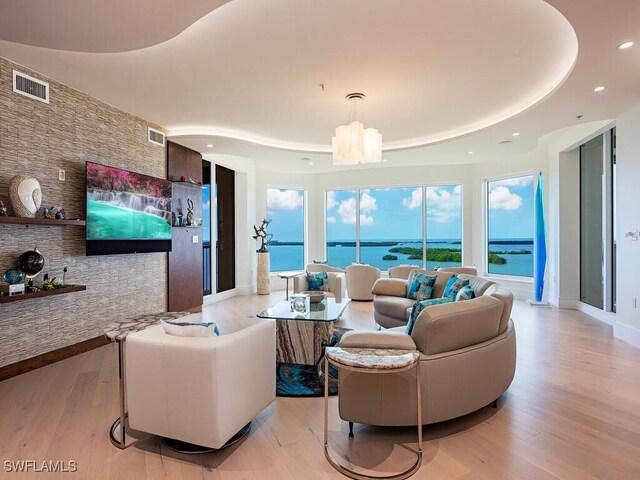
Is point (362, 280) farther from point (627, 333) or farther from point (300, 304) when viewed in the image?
point (627, 333)

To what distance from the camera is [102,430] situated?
239cm

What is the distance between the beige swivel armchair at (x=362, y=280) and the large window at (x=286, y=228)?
246 centimetres

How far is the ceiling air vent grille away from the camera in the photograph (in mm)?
5016

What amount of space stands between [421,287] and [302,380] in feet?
6.76

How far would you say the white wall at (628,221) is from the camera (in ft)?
13.2

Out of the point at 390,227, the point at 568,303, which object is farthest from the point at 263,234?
the point at 568,303

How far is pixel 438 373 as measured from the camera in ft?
7.25

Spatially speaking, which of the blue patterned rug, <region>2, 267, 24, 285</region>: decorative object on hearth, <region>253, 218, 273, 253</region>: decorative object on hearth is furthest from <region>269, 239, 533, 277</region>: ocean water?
<region>2, 267, 24, 285</region>: decorative object on hearth

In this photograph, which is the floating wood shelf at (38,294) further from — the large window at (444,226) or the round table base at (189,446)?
the large window at (444,226)

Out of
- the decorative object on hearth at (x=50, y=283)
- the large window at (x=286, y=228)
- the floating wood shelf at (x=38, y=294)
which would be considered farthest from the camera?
the large window at (x=286, y=228)

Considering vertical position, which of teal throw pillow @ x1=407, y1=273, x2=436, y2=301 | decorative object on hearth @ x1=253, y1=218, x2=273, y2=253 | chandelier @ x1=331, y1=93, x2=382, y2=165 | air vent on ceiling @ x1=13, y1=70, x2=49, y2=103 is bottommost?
teal throw pillow @ x1=407, y1=273, x2=436, y2=301

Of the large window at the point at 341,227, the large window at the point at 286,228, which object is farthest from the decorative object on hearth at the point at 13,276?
the large window at the point at 341,227

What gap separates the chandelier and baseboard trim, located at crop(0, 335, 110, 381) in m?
3.47

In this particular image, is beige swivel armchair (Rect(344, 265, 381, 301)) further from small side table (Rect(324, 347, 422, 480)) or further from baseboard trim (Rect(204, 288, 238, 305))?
small side table (Rect(324, 347, 422, 480))
